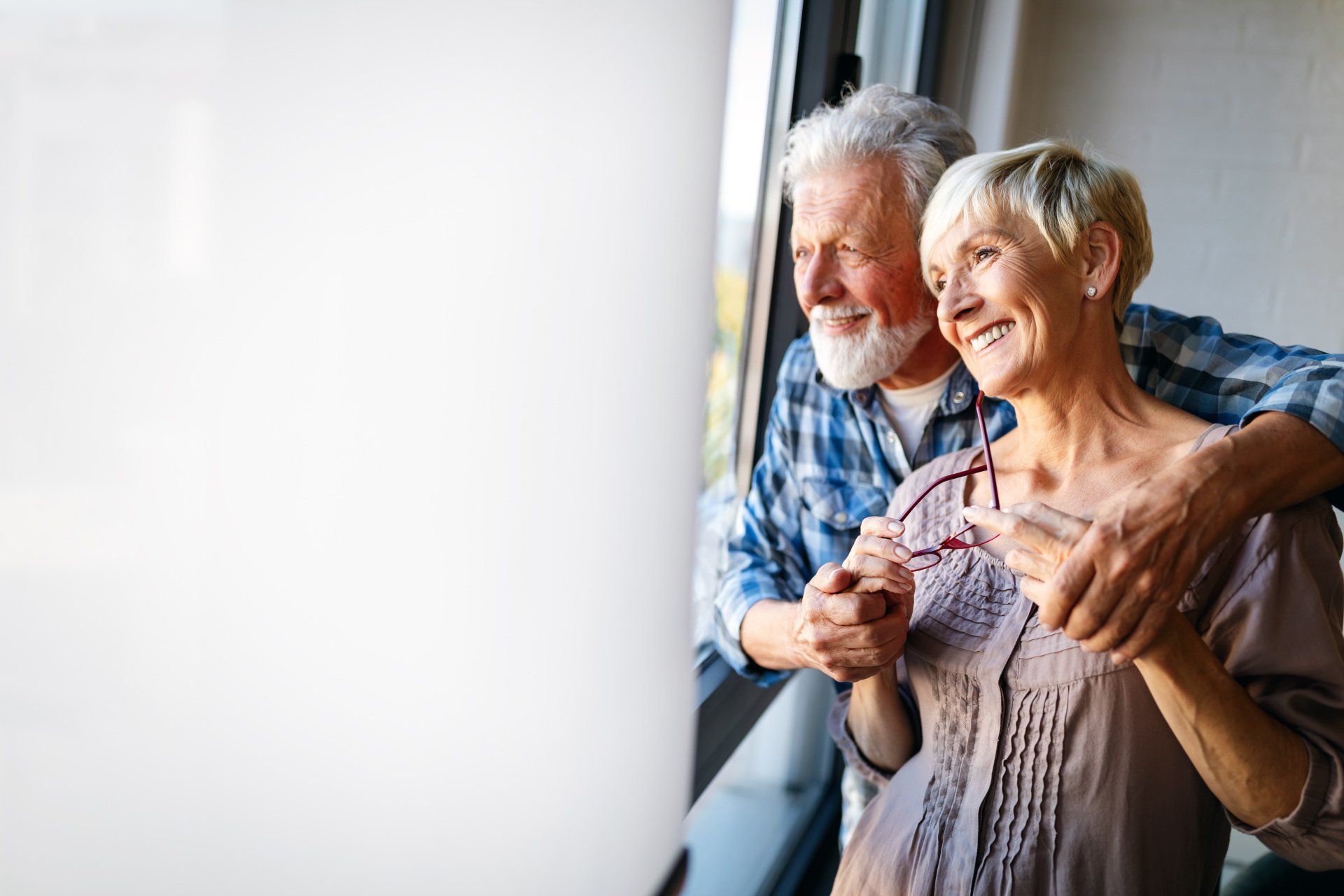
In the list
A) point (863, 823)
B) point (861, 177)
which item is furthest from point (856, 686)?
point (861, 177)

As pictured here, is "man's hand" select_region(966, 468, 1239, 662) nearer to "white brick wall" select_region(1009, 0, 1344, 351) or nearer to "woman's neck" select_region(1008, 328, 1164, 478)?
"woman's neck" select_region(1008, 328, 1164, 478)

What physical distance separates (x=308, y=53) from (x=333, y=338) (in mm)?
190

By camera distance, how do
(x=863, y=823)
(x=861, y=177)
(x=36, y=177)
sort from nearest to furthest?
(x=36, y=177) → (x=863, y=823) → (x=861, y=177)

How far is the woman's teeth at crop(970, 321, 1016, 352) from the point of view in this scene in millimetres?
1134

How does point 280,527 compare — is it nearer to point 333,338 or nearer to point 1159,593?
point 333,338

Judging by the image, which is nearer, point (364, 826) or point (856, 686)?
point (364, 826)

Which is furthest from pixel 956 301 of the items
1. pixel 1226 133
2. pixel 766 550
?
pixel 1226 133

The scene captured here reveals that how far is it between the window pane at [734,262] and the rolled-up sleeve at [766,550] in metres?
0.18

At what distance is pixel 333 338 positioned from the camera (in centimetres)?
70

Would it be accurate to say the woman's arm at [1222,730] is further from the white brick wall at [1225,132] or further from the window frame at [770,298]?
the white brick wall at [1225,132]

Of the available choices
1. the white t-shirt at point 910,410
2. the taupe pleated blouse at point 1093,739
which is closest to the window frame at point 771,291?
the white t-shirt at point 910,410

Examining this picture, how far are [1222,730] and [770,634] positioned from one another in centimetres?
65

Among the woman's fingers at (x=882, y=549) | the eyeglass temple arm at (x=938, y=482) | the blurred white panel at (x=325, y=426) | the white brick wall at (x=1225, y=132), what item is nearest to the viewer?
the blurred white panel at (x=325, y=426)

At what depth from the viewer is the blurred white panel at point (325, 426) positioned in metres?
0.53
